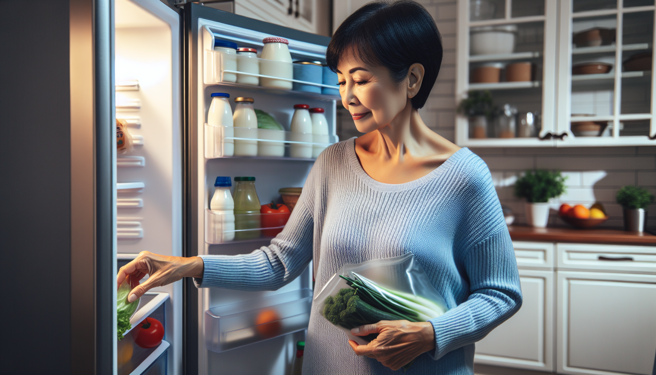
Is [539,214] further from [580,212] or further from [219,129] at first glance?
[219,129]

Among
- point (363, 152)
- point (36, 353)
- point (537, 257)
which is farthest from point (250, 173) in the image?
point (537, 257)

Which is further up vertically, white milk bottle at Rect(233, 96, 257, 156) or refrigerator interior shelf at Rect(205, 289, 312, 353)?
white milk bottle at Rect(233, 96, 257, 156)

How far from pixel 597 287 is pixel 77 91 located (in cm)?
234

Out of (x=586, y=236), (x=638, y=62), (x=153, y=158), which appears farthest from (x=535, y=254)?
(x=153, y=158)

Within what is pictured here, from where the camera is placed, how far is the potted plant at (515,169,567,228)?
2490 mm

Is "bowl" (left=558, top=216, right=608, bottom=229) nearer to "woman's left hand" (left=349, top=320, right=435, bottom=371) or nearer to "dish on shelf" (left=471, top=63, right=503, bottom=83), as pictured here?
"dish on shelf" (left=471, top=63, right=503, bottom=83)

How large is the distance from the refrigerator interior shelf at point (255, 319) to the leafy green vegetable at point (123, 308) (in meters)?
0.36

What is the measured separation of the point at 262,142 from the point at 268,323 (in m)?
0.56

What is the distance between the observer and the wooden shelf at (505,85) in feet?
7.92

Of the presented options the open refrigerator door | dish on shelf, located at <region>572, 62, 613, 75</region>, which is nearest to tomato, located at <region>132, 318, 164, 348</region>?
the open refrigerator door

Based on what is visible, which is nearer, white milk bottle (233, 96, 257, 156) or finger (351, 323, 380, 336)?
finger (351, 323, 380, 336)

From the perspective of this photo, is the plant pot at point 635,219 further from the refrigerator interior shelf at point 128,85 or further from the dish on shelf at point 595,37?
the refrigerator interior shelf at point 128,85

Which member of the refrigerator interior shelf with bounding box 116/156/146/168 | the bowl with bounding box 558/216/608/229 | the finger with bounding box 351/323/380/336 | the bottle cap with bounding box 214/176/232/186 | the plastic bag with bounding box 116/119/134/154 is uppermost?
the plastic bag with bounding box 116/119/134/154

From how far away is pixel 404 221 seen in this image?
0.87 meters
